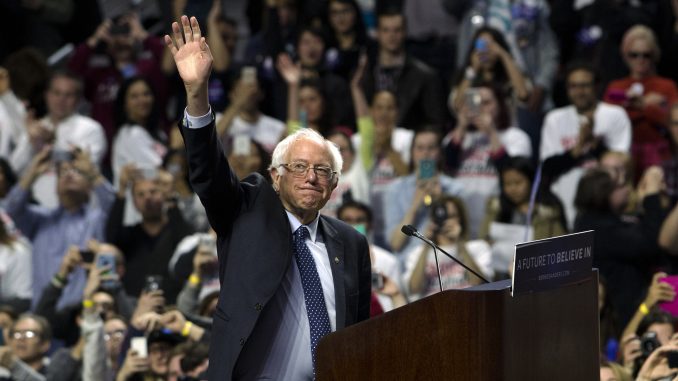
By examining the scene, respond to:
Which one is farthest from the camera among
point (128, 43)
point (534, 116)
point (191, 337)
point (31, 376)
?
point (128, 43)

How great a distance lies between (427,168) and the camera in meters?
8.39

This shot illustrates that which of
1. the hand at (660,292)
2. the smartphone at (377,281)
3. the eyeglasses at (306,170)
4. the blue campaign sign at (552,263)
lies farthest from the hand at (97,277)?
the blue campaign sign at (552,263)

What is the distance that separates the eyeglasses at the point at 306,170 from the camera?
4.22 m

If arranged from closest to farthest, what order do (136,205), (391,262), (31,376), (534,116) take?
(31,376) < (391,262) < (136,205) < (534,116)

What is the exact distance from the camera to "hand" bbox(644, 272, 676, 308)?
21.4ft

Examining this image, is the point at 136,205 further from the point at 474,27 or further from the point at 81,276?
the point at 474,27

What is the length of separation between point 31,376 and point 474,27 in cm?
432

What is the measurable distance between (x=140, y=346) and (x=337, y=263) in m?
2.52

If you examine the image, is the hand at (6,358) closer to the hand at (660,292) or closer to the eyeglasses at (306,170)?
the hand at (660,292)

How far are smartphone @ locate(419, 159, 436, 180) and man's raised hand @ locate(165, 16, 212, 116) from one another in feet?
14.5

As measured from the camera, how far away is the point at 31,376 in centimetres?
707

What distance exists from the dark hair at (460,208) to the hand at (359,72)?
1.69m

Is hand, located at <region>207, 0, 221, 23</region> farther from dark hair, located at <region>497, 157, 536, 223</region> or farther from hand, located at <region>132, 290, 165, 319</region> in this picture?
hand, located at <region>132, 290, 165, 319</region>

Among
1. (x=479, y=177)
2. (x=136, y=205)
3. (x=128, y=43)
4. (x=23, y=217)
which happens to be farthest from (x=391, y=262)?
(x=128, y=43)
